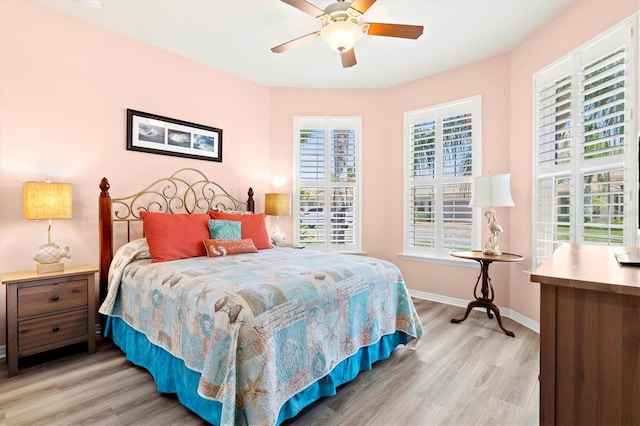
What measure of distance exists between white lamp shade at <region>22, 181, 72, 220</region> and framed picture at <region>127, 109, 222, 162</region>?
0.89 meters

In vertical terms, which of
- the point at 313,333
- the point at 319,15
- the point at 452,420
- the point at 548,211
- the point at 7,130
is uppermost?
the point at 319,15

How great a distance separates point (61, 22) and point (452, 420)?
424 centimetres

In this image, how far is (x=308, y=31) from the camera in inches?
123

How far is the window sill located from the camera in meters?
3.81

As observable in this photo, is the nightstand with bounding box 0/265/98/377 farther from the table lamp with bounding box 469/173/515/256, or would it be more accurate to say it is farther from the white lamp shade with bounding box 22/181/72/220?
the table lamp with bounding box 469/173/515/256

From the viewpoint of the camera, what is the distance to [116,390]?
205 centimetres

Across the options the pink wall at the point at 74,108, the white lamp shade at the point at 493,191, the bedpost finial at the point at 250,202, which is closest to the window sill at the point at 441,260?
the white lamp shade at the point at 493,191

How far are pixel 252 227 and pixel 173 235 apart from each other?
855 mm

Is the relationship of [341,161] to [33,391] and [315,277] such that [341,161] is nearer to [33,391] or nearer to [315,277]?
[315,277]

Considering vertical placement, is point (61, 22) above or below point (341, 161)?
above

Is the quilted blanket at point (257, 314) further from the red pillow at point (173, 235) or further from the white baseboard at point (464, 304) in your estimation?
the white baseboard at point (464, 304)

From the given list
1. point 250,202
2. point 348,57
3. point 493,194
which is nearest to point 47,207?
point 250,202

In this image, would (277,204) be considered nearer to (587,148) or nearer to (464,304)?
(464,304)

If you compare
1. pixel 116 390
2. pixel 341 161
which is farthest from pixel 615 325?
pixel 341 161
